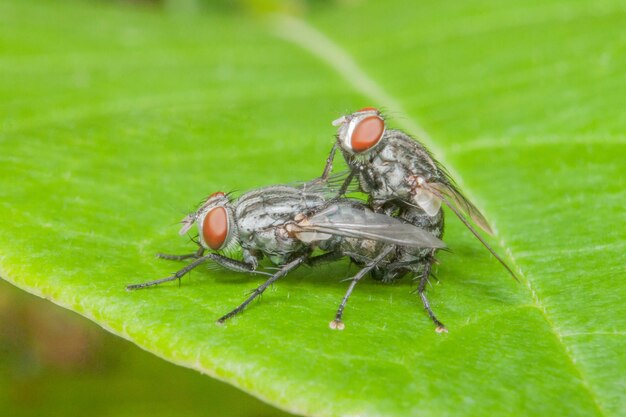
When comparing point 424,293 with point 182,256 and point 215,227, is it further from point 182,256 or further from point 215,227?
point 182,256

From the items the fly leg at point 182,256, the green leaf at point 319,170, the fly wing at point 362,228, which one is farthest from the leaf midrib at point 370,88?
the fly leg at point 182,256

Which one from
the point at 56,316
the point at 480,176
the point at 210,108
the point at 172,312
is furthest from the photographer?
the point at 210,108

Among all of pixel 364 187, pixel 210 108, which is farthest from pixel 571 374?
pixel 210 108

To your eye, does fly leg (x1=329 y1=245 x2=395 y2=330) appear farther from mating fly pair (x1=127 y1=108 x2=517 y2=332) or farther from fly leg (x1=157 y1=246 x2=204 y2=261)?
fly leg (x1=157 y1=246 x2=204 y2=261)

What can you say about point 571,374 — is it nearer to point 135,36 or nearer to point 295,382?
point 295,382

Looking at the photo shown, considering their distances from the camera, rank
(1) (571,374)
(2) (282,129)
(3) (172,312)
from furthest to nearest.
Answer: (2) (282,129), (3) (172,312), (1) (571,374)

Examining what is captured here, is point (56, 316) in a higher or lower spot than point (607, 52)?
lower
